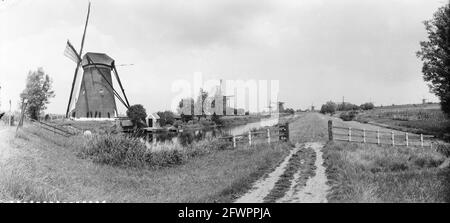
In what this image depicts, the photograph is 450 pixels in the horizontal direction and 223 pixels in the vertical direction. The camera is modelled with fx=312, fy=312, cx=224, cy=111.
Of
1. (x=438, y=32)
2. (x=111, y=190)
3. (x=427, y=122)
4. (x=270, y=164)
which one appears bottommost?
(x=111, y=190)

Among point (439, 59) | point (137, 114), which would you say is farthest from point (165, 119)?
point (439, 59)

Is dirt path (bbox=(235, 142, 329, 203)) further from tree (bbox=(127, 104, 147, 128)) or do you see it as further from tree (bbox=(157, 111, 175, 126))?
tree (bbox=(157, 111, 175, 126))

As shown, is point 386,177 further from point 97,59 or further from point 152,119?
point 152,119

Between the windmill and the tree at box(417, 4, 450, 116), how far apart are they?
34354 mm

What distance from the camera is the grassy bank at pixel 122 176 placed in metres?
7.27

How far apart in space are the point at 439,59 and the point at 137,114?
→ 41.6 m

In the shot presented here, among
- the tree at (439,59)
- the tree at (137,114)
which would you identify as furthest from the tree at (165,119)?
the tree at (439,59)

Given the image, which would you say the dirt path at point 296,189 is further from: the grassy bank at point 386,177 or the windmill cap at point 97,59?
the windmill cap at point 97,59

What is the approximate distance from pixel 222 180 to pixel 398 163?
22.9 ft

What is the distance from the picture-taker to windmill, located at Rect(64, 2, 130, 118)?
3541cm

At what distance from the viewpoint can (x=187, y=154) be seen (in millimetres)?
18125

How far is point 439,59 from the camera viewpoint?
22.6 ft
